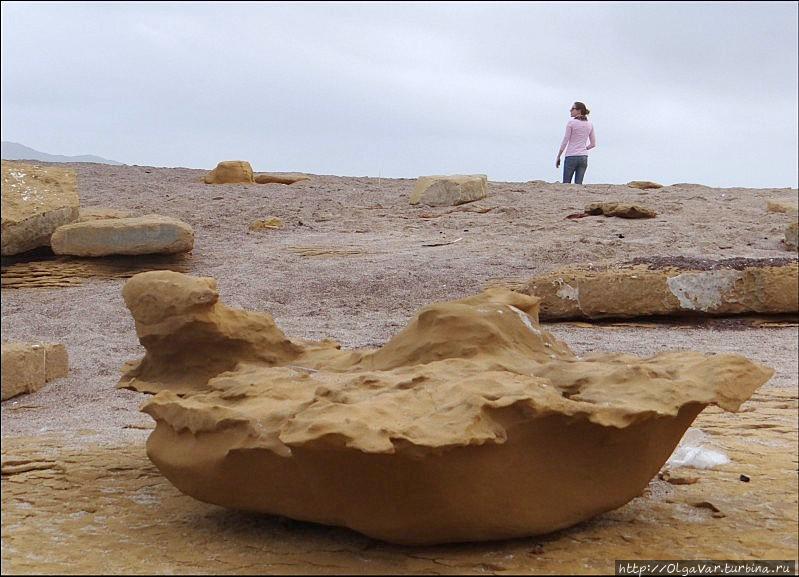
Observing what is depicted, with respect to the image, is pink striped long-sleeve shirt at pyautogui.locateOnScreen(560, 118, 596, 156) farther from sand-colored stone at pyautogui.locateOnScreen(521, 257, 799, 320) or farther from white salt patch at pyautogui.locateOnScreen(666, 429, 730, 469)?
white salt patch at pyautogui.locateOnScreen(666, 429, 730, 469)

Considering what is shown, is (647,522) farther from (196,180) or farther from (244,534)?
(196,180)

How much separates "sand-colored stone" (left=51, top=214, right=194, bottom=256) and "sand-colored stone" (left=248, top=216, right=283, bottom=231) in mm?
1330

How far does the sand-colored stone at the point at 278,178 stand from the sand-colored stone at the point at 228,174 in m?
0.37

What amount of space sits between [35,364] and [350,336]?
1.82 meters

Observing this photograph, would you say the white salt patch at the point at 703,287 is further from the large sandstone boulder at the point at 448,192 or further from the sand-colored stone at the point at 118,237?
the large sandstone boulder at the point at 448,192

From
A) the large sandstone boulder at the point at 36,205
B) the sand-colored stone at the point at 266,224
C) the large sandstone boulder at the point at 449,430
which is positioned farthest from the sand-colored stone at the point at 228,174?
the large sandstone boulder at the point at 449,430

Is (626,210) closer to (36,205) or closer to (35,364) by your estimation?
(36,205)

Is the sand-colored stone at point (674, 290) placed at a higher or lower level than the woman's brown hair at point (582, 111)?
lower

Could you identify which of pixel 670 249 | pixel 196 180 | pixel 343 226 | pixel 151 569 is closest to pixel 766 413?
pixel 151 569

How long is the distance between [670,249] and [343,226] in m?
3.39

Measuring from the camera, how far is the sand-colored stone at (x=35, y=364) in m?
4.57

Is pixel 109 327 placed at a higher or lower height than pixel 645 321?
lower

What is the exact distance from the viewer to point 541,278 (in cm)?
602

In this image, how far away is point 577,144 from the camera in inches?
399
